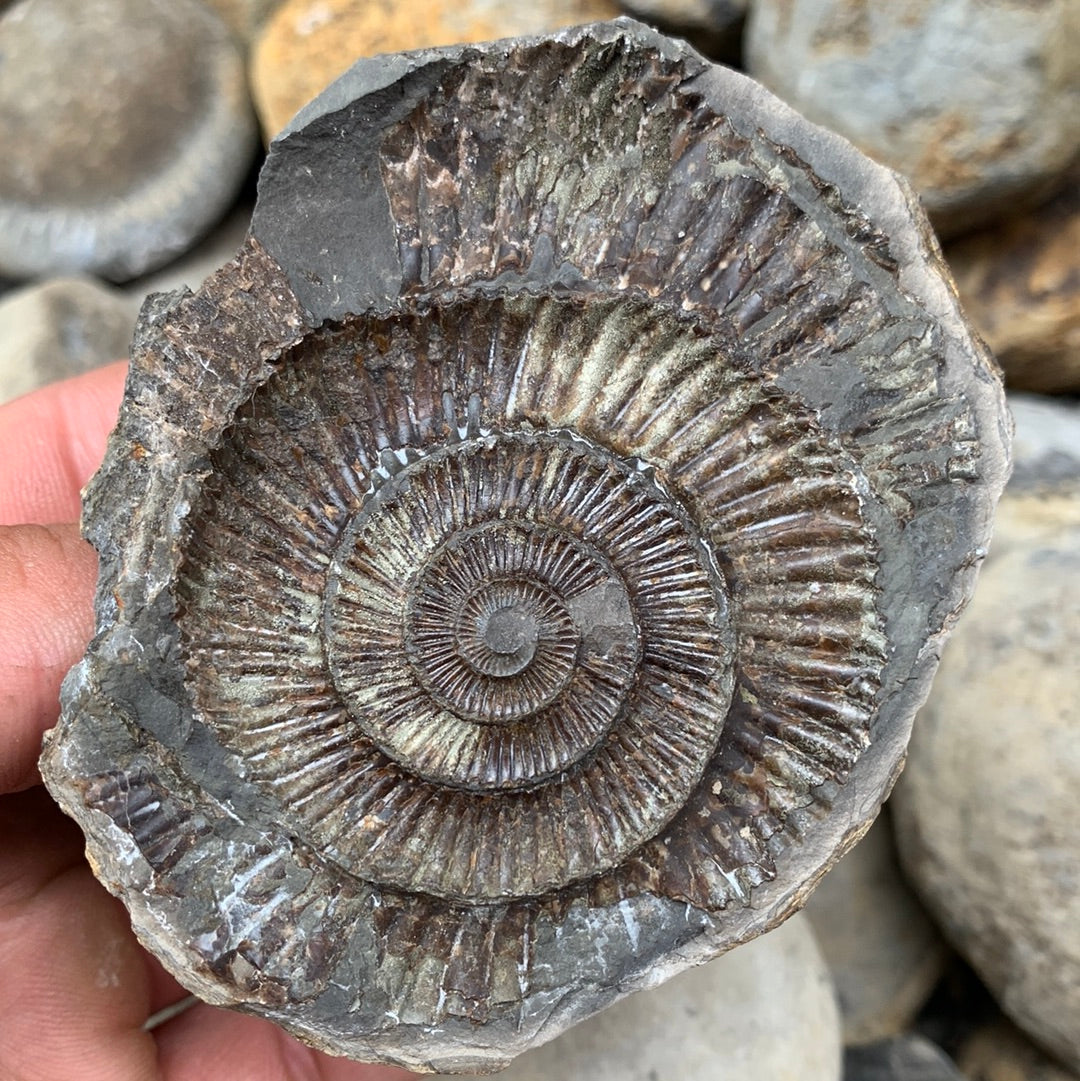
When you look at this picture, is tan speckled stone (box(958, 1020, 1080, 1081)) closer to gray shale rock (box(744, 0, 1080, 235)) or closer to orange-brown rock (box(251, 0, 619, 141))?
gray shale rock (box(744, 0, 1080, 235))

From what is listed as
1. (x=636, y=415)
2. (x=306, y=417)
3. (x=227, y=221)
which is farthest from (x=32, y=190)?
(x=636, y=415)

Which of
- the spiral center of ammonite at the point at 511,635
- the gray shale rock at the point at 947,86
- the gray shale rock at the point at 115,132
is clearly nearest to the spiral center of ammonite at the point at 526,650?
the spiral center of ammonite at the point at 511,635

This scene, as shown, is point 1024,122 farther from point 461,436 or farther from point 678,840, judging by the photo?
point 678,840

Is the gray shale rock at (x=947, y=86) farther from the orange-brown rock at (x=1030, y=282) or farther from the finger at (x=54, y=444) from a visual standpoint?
the finger at (x=54, y=444)

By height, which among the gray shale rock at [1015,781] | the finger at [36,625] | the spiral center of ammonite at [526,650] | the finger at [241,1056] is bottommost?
the finger at [241,1056]

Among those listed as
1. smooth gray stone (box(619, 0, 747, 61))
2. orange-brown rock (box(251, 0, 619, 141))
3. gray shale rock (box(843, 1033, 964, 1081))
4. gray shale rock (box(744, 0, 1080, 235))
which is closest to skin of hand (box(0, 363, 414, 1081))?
orange-brown rock (box(251, 0, 619, 141))
